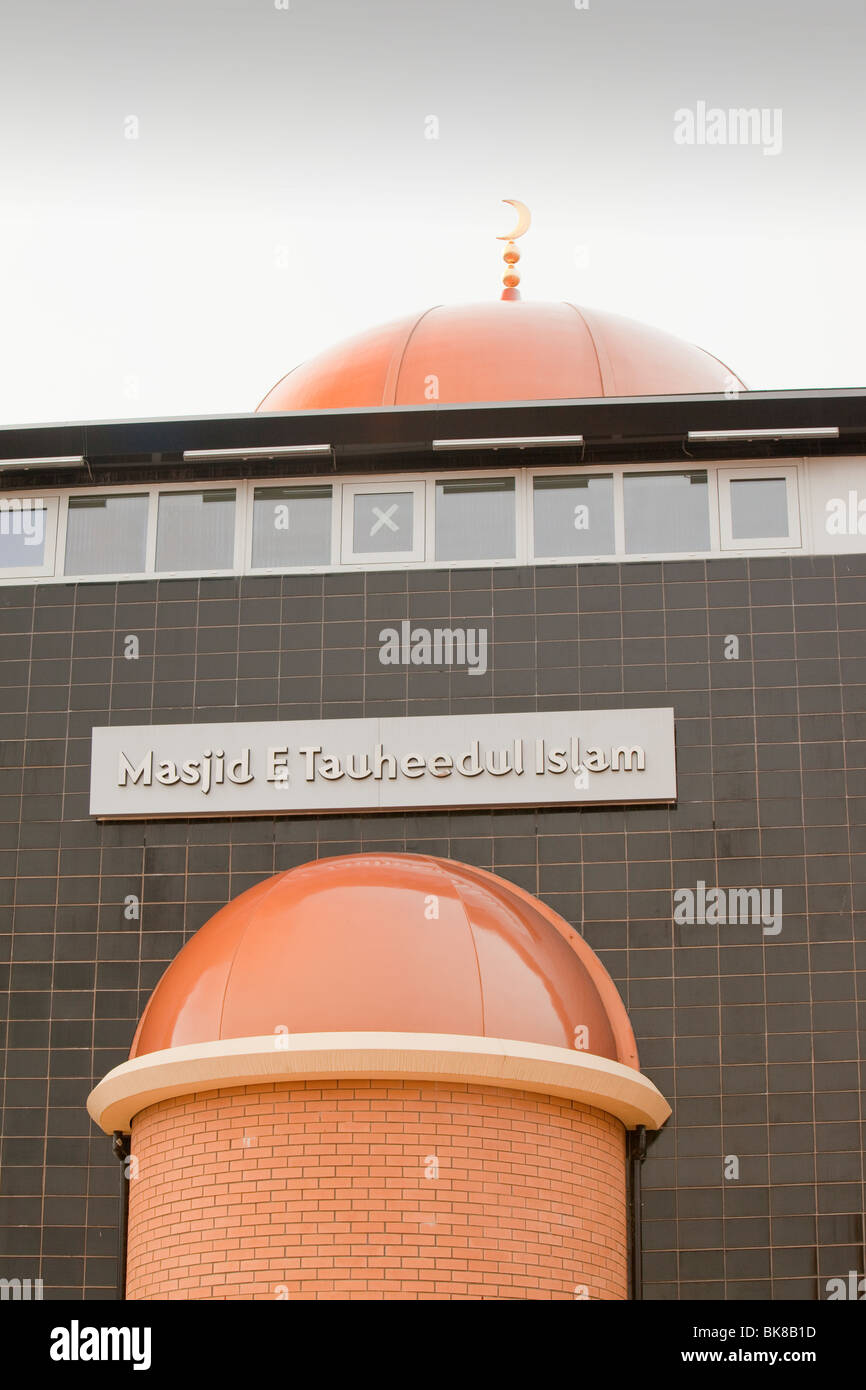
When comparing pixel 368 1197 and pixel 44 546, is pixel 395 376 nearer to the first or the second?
pixel 44 546

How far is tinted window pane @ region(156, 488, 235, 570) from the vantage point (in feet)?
61.8

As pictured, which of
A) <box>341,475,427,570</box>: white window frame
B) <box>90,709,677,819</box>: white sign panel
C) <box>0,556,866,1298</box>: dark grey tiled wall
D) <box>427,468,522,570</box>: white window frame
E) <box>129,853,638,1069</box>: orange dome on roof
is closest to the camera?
<box>129,853,638,1069</box>: orange dome on roof

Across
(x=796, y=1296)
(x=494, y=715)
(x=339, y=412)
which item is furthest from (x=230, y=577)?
(x=796, y=1296)

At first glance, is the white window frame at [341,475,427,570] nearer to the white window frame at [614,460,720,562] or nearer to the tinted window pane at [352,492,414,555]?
the tinted window pane at [352,492,414,555]

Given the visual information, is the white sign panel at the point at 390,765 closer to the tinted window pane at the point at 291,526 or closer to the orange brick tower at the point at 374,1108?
the tinted window pane at the point at 291,526

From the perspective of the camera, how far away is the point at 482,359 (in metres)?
20.4

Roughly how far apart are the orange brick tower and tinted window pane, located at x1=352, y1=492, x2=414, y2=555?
15.6ft

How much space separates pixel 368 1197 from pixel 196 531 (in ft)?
26.9

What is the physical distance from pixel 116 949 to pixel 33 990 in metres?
0.88

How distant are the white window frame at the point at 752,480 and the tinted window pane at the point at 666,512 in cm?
18

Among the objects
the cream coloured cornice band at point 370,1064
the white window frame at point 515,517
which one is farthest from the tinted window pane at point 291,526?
the cream coloured cornice band at point 370,1064

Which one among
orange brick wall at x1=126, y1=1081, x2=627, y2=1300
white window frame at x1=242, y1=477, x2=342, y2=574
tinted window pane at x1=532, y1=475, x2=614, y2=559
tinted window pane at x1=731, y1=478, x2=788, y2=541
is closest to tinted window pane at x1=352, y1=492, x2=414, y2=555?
white window frame at x1=242, y1=477, x2=342, y2=574

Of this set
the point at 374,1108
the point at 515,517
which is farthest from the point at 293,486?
the point at 374,1108

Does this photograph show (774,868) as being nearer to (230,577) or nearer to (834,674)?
(834,674)
